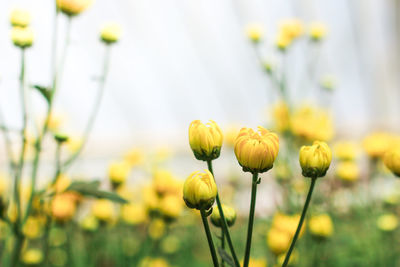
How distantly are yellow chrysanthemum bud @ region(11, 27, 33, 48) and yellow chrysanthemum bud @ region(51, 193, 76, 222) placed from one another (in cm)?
A: 36

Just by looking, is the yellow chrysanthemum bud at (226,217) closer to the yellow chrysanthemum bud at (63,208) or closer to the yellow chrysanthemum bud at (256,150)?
the yellow chrysanthemum bud at (256,150)

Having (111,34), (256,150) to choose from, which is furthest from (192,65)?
(256,150)

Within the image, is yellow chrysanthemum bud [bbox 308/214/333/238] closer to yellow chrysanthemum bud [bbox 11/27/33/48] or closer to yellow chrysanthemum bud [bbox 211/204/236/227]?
yellow chrysanthemum bud [bbox 211/204/236/227]

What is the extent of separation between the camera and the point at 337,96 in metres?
5.10

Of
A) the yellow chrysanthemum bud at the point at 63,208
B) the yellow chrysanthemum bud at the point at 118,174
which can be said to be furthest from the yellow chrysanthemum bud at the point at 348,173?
the yellow chrysanthemum bud at the point at 63,208

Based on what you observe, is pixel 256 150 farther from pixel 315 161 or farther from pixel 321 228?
pixel 321 228

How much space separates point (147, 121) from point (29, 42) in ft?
14.5

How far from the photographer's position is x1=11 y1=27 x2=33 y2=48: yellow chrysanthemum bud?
2.14 ft

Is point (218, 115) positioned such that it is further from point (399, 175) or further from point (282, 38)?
point (399, 175)

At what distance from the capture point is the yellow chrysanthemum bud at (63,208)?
2.94ft

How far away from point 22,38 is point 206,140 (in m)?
0.37

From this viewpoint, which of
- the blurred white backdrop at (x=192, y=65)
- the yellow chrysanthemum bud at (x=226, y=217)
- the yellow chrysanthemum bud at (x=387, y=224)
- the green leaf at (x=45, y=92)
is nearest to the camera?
the yellow chrysanthemum bud at (x=226, y=217)

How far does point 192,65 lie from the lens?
Answer: 4.67m

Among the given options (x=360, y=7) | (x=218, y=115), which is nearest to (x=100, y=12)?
(x=218, y=115)
